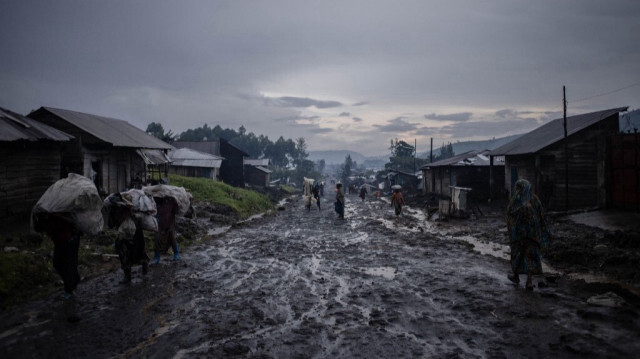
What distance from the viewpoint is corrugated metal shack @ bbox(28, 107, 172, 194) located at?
642 inches

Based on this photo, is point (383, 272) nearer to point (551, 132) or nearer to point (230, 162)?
point (551, 132)

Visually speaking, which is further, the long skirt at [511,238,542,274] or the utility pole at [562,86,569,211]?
the utility pole at [562,86,569,211]

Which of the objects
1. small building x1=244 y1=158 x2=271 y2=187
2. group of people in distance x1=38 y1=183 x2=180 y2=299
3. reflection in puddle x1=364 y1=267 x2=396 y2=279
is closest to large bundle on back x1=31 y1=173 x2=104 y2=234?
group of people in distance x1=38 y1=183 x2=180 y2=299

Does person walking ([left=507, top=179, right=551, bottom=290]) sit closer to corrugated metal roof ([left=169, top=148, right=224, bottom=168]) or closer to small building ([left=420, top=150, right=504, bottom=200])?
small building ([left=420, top=150, right=504, bottom=200])

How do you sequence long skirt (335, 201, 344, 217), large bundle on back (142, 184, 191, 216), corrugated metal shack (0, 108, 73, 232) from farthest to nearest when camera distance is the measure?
long skirt (335, 201, 344, 217), corrugated metal shack (0, 108, 73, 232), large bundle on back (142, 184, 191, 216)

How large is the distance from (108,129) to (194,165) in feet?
53.7

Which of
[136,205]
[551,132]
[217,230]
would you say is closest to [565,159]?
[551,132]

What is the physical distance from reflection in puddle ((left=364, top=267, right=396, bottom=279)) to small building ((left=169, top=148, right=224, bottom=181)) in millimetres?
29512

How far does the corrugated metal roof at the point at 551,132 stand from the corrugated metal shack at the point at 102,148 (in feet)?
62.8

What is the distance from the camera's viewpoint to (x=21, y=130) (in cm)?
1171

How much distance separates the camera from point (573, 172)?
18.8 meters

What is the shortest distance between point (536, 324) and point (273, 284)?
13.9 feet

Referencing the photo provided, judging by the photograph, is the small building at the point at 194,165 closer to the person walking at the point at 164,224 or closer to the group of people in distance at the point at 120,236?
the person walking at the point at 164,224

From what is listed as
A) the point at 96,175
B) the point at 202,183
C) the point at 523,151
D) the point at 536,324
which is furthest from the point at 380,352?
the point at 202,183
